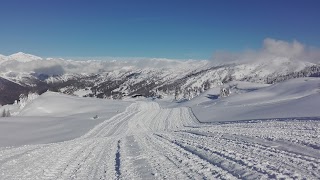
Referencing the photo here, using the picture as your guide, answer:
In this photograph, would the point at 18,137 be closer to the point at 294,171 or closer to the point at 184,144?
the point at 184,144

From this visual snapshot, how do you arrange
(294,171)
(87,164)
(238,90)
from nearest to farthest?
(294,171) → (87,164) → (238,90)

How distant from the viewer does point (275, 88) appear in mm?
119125

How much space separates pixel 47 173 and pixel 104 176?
2.89 m

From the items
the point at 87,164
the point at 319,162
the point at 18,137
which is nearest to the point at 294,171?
the point at 319,162

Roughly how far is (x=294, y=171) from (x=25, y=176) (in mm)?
10575

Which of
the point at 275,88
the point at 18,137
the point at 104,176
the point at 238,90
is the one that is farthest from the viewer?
the point at 238,90

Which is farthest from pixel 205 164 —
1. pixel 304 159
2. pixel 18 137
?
pixel 18 137

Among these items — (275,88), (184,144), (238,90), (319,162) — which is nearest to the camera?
(319,162)

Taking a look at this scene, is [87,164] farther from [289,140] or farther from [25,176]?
[289,140]

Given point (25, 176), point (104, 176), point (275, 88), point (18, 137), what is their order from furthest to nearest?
point (275, 88), point (18, 137), point (25, 176), point (104, 176)

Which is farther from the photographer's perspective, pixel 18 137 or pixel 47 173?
pixel 18 137

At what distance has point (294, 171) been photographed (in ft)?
40.2

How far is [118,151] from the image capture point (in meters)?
22.5

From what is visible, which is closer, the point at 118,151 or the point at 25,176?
the point at 25,176
